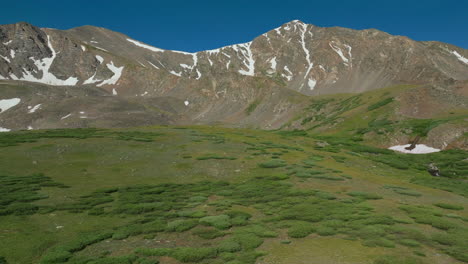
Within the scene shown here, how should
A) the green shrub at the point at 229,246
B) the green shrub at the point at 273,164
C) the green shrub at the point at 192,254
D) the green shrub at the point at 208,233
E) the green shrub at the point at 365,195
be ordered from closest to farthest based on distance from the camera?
Answer: the green shrub at the point at 192,254
the green shrub at the point at 229,246
the green shrub at the point at 208,233
the green shrub at the point at 365,195
the green shrub at the point at 273,164

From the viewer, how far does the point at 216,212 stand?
85.0ft

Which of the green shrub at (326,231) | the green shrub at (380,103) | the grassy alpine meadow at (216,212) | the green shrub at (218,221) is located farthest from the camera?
the green shrub at (380,103)

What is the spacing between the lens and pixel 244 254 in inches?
682

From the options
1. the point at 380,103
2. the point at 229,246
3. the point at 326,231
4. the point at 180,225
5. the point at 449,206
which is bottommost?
the point at 180,225

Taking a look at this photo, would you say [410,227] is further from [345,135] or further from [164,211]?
[345,135]

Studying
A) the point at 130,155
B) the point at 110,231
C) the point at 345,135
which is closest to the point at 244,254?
the point at 110,231

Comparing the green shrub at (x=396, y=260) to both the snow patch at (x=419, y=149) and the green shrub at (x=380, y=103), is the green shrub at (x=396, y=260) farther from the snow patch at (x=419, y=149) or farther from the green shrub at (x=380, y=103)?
the green shrub at (x=380, y=103)

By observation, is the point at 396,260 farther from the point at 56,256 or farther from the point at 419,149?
the point at 419,149

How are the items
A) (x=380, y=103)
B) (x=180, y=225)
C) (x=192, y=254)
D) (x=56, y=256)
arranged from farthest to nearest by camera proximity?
1. (x=380, y=103)
2. (x=180, y=225)
3. (x=56, y=256)
4. (x=192, y=254)

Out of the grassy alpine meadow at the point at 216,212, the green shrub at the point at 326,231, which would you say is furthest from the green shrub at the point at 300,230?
the green shrub at the point at 326,231

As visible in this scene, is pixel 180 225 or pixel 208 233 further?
pixel 180 225

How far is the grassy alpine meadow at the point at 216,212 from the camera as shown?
17750 mm

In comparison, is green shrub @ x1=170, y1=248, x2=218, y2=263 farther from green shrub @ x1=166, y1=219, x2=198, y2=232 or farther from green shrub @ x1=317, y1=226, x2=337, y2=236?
green shrub @ x1=317, y1=226, x2=337, y2=236

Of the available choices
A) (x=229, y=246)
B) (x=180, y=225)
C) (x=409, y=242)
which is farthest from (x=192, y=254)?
(x=409, y=242)
